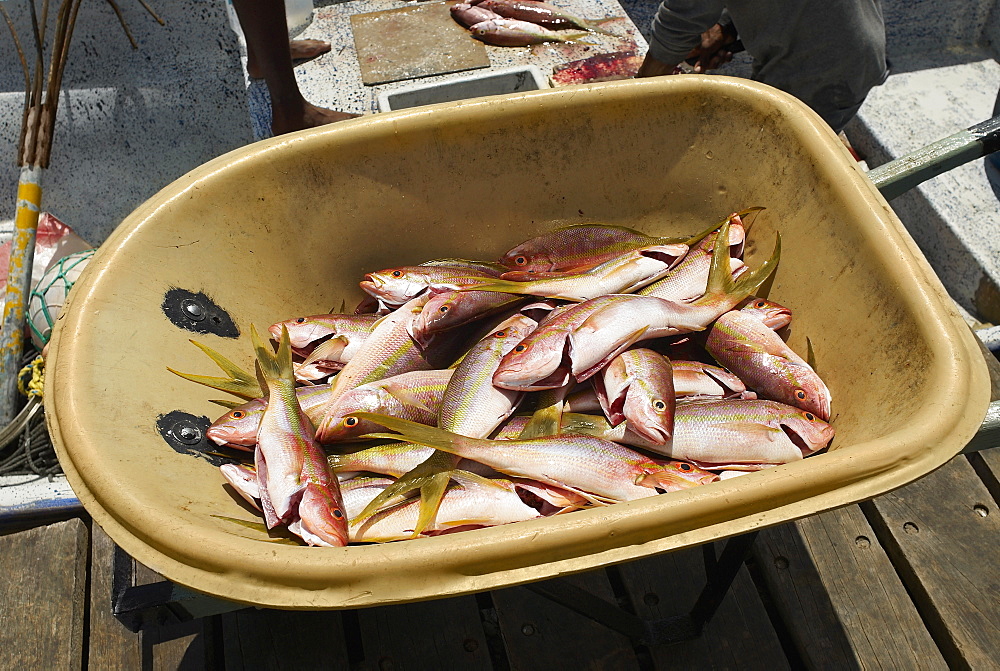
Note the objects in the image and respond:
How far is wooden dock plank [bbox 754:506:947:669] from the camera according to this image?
208 centimetres

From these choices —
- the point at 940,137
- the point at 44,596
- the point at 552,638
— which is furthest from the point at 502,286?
the point at 940,137

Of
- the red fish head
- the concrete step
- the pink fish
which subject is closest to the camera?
the pink fish

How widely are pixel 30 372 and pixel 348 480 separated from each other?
185 cm

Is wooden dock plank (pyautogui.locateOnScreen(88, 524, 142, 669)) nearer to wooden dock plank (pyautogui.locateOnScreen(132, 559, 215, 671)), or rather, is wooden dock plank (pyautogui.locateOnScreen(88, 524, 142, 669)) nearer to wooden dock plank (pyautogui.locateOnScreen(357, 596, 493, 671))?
wooden dock plank (pyautogui.locateOnScreen(132, 559, 215, 671))

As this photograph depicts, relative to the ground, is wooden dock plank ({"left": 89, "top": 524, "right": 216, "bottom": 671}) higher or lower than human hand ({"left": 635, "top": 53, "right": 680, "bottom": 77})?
lower

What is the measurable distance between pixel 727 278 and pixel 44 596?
2431 mm

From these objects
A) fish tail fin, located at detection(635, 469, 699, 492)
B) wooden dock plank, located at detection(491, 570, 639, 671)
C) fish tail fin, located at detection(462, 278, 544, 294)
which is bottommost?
wooden dock plank, located at detection(491, 570, 639, 671)

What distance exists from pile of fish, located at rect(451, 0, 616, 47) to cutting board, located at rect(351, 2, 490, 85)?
0.26 feet

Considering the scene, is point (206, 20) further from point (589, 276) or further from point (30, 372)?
point (589, 276)

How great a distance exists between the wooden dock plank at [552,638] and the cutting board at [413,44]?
117 inches

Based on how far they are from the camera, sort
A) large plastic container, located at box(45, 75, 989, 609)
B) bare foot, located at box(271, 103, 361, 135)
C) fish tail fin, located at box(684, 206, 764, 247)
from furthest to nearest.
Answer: bare foot, located at box(271, 103, 361, 135)
fish tail fin, located at box(684, 206, 764, 247)
large plastic container, located at box(45, 75, 989, 609)

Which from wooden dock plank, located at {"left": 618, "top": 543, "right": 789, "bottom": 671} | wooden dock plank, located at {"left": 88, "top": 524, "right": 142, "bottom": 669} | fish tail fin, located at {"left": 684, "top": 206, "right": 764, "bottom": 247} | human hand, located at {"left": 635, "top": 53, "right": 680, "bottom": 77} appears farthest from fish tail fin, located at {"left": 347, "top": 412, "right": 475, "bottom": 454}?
human hand, located at {"left": 635, "top": 53, "right": 680, "bottom": 77}

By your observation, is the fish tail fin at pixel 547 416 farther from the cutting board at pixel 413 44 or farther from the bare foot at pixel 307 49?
the bare foot at pixel 307 49

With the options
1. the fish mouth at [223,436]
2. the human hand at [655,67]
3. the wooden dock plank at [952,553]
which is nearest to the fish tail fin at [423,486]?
the fish mouth at [223,436]
